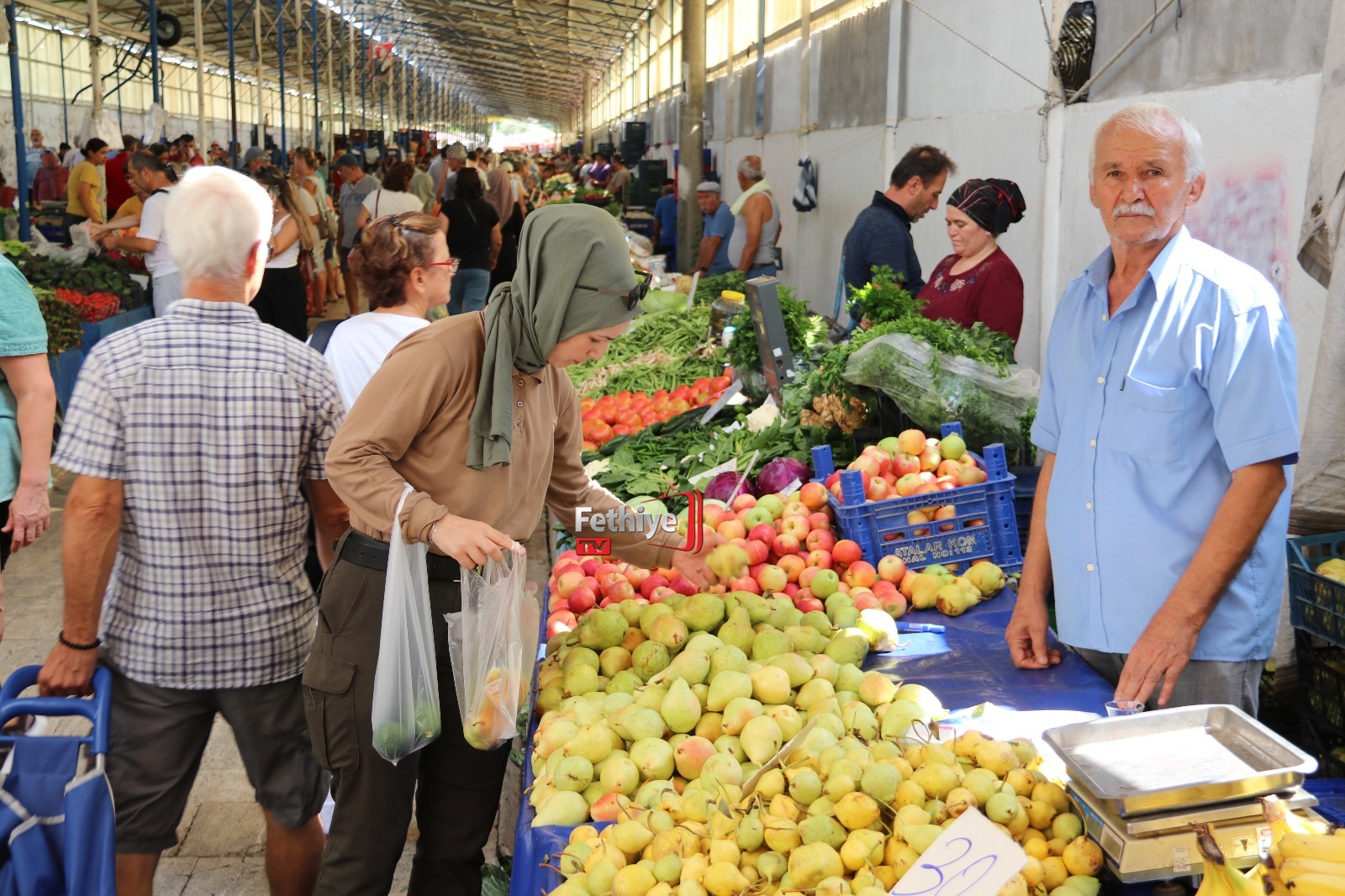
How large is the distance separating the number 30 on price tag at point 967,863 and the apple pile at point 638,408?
400cm

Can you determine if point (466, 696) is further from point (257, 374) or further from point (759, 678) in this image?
point (257, 374)

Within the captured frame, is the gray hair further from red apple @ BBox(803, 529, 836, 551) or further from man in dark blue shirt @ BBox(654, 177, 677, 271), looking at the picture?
man in dark blue shirt @ BBox(654, 177, 677, 271)

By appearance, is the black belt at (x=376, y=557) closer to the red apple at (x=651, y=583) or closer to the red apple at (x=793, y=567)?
the red apple at (x=651, y=583)

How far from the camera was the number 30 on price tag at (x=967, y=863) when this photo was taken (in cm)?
158

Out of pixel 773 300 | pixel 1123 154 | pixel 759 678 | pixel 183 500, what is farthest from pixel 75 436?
pixel 773 300

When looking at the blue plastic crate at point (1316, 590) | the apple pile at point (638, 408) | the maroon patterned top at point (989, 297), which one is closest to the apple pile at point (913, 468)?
the blue plastic crate at point (1316, 590)

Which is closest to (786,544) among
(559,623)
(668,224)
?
(559,623)

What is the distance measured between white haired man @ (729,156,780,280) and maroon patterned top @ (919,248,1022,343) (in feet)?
14.6

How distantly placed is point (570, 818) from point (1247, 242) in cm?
335

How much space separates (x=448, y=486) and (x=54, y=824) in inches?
37.0

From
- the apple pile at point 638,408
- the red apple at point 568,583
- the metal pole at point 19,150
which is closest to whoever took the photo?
the red apple at point 568,583

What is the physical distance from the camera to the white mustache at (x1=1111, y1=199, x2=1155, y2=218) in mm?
2182

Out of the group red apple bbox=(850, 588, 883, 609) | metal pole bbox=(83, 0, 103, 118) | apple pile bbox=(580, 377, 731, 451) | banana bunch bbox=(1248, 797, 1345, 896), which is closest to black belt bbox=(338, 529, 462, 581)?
red apple bbox=(850, 588, 883, 609)

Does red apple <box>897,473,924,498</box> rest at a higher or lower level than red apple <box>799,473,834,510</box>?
higher
